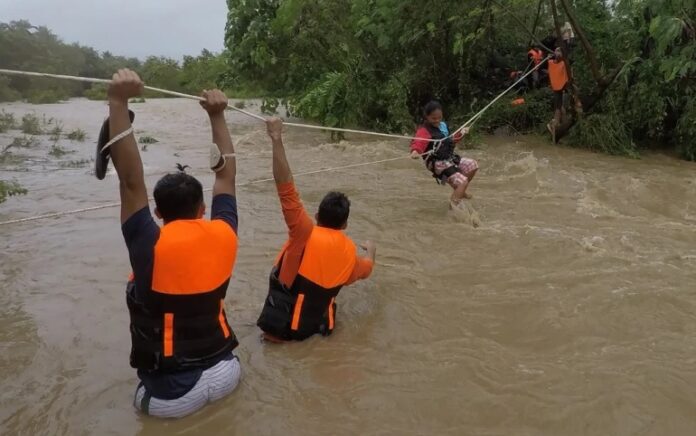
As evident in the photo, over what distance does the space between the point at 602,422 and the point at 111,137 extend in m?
2.47

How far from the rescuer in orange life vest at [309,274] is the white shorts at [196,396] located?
27.0 inches

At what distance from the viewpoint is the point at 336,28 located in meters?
12.1

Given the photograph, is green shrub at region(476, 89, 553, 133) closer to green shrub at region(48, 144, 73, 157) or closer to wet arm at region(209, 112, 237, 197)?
green shrub at region(48, 144, 73, 157)

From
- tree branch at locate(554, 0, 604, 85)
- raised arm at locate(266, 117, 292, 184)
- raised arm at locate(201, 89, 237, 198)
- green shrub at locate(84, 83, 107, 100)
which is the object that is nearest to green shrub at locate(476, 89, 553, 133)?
tree branch at locate(554, 0, 604, 85)

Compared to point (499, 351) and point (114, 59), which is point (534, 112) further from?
point (114, 59)

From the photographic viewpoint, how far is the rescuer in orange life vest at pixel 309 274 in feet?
11.5

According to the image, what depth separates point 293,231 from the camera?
3.47 m

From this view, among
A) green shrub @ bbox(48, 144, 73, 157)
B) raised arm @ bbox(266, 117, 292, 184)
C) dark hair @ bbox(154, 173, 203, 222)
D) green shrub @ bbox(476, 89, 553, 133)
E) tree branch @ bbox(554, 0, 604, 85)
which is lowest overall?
green shrub @ bbox(48, 144, 73, 157)

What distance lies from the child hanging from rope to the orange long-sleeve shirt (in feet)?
9.34

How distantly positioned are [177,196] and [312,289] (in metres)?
1.19

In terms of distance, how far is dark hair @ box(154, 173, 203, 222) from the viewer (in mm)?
2607

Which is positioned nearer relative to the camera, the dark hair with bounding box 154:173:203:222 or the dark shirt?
the dark shirt

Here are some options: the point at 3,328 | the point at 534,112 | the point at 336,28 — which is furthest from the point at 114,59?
the point at 3,328

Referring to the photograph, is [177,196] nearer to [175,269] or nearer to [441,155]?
[175,269]
